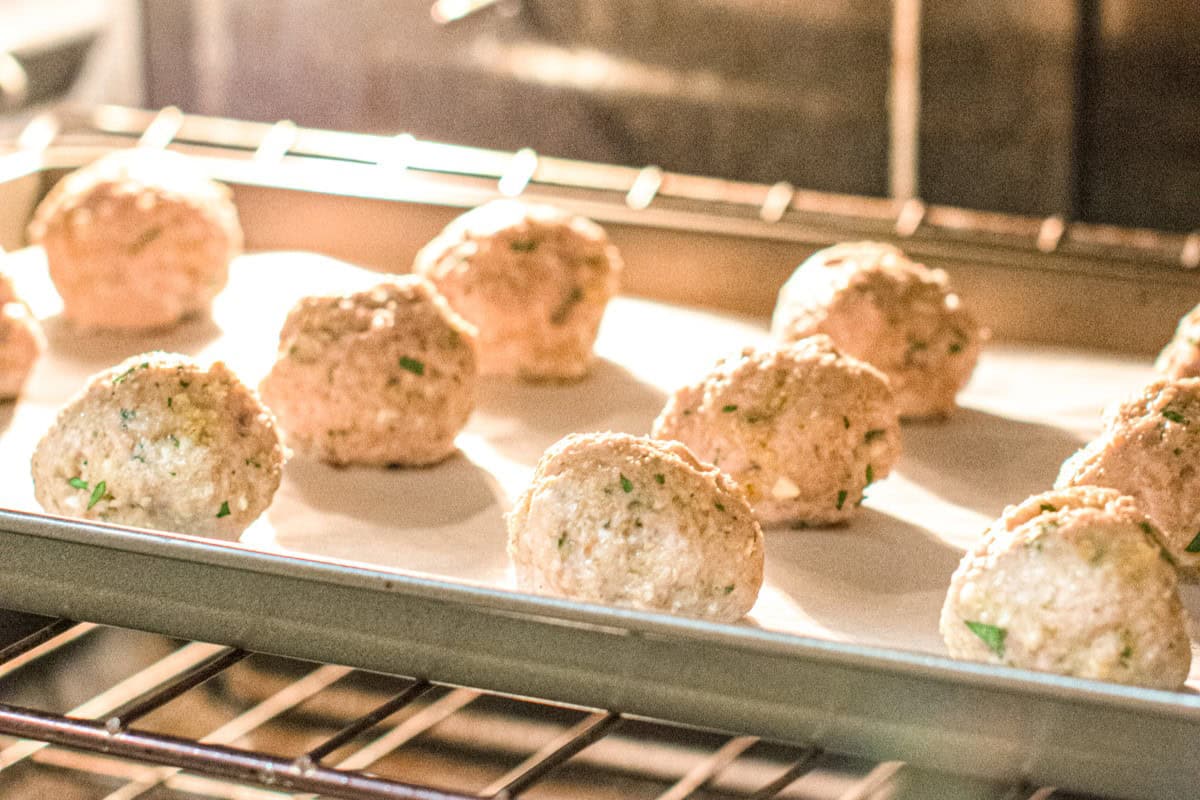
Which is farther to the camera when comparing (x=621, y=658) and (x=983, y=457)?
(x=983, y=457)

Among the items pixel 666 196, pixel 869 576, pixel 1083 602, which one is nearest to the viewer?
pixel 1083 602

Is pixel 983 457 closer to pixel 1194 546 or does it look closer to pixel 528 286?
pixel 1194 546

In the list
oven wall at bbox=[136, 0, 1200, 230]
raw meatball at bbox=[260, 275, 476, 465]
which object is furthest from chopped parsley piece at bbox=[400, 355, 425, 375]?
oven wall at bbox=[136, 0, 1200, 230]

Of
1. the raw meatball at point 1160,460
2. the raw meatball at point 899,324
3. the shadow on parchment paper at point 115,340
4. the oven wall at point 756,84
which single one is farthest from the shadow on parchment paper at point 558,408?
the oven wall at point 756,84

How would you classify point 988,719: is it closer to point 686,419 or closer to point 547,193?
point 686,419

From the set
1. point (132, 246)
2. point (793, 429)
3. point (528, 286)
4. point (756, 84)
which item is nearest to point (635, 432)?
point (528, 286)

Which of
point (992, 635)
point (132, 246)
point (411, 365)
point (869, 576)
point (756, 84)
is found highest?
point (756, 84)

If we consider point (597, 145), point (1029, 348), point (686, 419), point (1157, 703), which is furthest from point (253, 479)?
point (597, 145)
